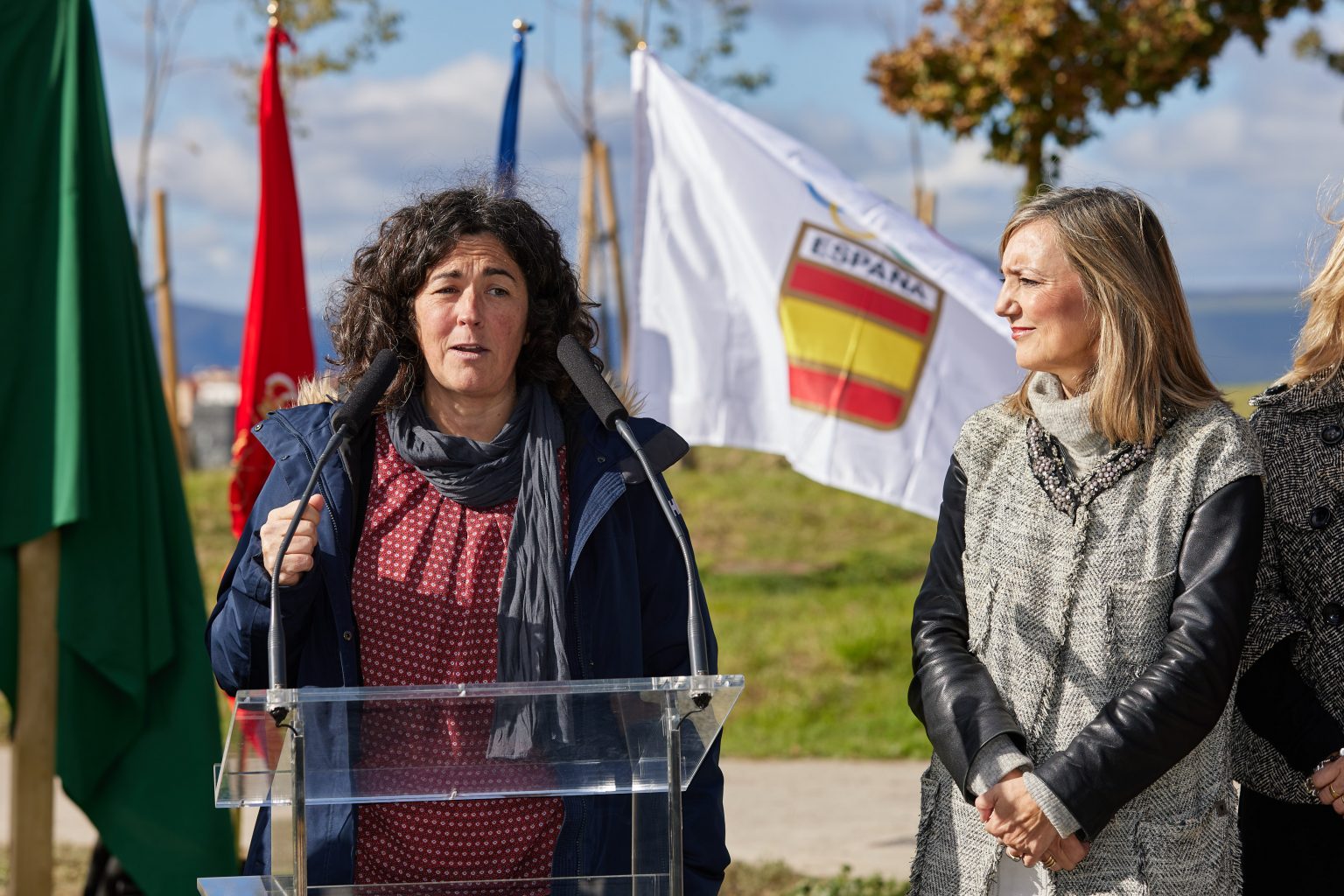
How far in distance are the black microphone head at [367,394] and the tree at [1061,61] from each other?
646 centimetres

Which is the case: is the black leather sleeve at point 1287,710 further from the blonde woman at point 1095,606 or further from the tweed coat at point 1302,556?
the blonde woman at point 1095,606

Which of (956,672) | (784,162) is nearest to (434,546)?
(956,672)

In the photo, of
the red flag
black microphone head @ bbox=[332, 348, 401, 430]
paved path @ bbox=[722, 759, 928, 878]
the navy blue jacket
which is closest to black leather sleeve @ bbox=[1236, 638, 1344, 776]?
the navy blue jacket

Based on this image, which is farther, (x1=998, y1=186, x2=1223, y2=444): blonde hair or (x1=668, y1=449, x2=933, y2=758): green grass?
(x1=668, y1=449, x2=933, y2=758): green grass

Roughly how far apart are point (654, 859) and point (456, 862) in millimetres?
436

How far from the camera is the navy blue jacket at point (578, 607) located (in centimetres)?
242

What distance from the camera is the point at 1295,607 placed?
2.67 meters

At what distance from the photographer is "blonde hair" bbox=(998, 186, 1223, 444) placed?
253cm

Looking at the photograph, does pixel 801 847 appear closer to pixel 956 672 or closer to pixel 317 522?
pixel 956 672

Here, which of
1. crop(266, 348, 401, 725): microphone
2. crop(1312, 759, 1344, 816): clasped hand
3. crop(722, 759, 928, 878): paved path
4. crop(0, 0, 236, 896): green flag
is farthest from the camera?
Result: crop(722, 759, 928, 878): paved path

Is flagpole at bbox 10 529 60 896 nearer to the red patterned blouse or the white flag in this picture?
the red patterned blouse

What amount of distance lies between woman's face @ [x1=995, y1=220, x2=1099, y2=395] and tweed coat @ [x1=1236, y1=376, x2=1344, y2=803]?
430mm

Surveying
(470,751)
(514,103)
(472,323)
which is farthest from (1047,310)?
(514,103)

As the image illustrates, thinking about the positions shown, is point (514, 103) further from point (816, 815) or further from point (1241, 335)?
point (816, 815)
